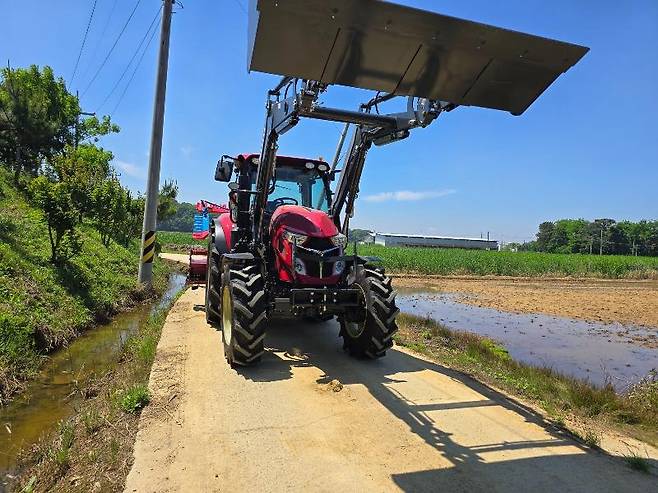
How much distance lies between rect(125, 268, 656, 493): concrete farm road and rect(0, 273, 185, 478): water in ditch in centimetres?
107

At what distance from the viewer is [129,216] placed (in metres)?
19.6

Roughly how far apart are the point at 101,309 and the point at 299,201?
5.16 meters

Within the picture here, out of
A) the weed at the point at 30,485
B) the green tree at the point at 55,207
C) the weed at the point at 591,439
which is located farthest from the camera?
the green tree at the point at 55,207

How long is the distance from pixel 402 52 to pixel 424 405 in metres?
3.50

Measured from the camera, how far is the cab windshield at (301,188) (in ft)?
24.4

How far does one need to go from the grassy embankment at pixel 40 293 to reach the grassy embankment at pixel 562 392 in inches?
217

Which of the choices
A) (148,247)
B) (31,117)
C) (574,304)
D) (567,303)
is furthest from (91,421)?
(31,117)

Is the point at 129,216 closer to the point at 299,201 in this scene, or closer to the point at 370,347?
the point at 299,201

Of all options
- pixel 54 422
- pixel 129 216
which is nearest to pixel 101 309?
pixel 54 422

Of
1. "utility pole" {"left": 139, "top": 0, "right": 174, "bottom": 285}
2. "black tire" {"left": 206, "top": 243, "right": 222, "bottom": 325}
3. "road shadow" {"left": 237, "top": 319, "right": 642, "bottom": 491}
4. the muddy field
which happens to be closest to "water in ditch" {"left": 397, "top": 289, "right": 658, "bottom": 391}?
the muddy field

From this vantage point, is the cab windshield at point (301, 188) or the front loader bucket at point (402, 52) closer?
the front loader bucket at point (402, 52)

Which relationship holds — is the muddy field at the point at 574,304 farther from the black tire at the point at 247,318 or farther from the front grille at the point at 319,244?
the black tire at the point at 247,318

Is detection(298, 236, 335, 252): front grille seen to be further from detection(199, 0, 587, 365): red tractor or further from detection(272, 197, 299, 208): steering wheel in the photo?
detection(272, 197, 299, 208): steering wheel

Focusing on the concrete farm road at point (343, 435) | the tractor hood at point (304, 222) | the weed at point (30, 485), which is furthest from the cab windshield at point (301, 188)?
the weed at point (30, 485)
